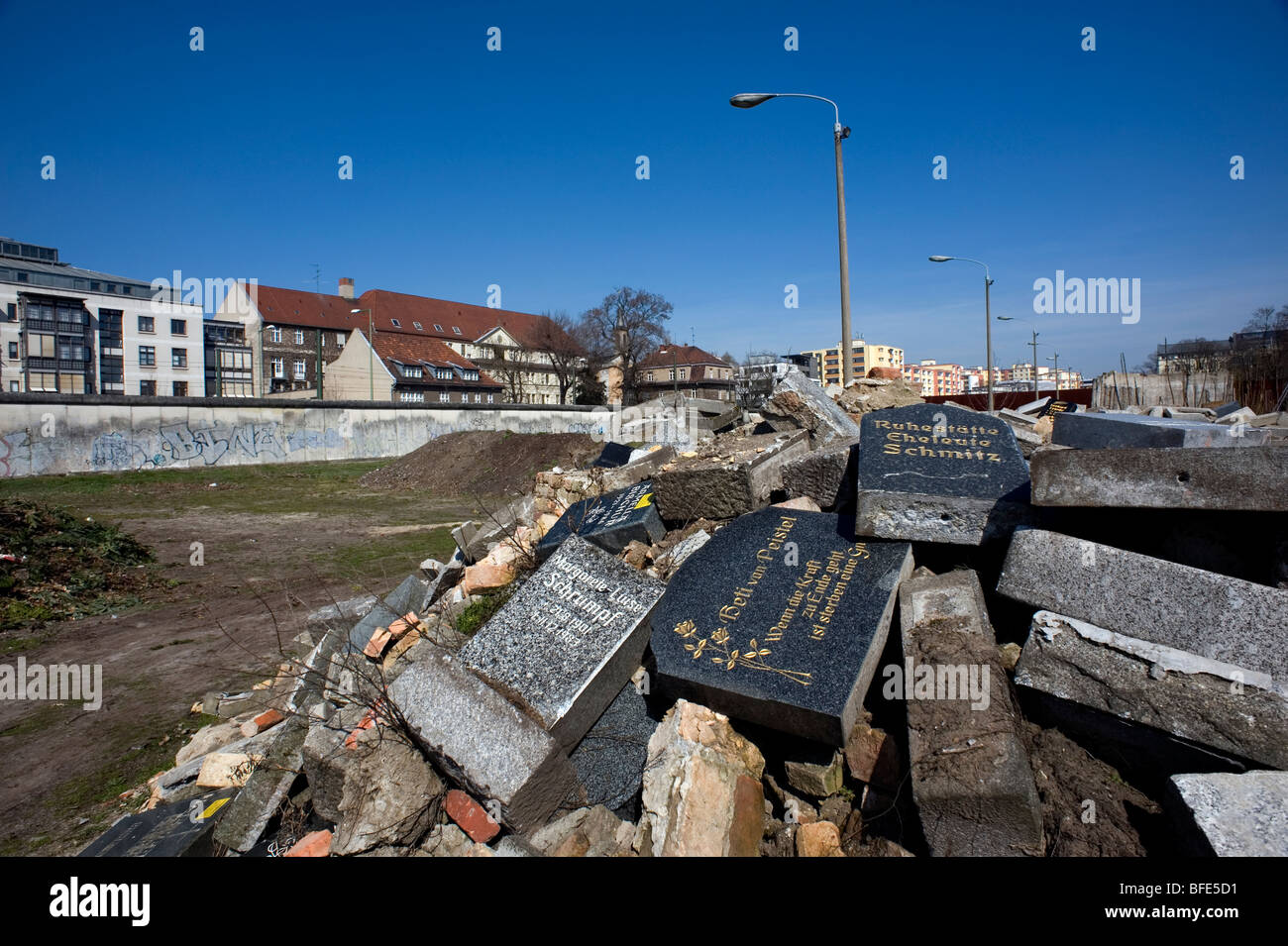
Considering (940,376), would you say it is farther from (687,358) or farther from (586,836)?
(586,836)

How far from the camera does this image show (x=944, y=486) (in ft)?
13.4

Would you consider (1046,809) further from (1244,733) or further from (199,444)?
(199,444)

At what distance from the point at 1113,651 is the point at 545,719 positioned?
2.43 m

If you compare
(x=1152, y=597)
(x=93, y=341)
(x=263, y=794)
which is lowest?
(x=263, y=794)

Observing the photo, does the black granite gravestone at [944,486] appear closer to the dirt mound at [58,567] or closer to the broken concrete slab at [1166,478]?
the broken concrete slab at [1166,478]

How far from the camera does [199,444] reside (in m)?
23.5

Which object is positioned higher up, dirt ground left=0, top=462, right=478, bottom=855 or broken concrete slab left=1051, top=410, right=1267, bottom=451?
broken concrete slab left=1051, top=410, right=1267, bottom=451

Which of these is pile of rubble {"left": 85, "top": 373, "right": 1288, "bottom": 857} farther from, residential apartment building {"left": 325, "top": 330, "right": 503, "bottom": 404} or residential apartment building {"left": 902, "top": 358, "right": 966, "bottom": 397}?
residential apartment building {"left": 902, "top": 358, "right": 966, "bottom": 397}

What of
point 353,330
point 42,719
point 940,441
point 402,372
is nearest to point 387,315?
point 353,330

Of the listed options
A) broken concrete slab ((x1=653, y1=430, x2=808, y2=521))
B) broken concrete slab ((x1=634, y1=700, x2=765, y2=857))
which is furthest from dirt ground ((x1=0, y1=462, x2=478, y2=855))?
broken concrete slab ((x1=653, y1=430, x2=808, y2=521))

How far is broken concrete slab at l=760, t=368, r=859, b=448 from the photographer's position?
6453 millimetres

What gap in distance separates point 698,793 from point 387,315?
5938 centimetres

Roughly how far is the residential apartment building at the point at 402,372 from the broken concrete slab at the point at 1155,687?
1618 inches
